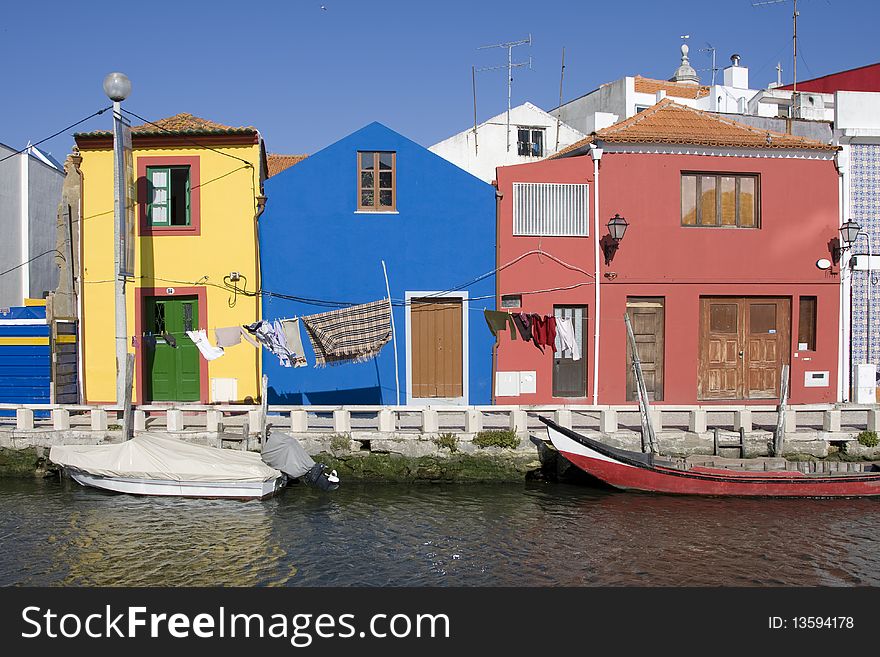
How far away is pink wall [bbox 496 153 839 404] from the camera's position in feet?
64.6

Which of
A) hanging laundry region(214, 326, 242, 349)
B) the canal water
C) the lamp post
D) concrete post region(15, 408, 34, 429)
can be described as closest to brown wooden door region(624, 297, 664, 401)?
the canal water

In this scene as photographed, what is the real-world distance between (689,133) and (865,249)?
5.52 metres

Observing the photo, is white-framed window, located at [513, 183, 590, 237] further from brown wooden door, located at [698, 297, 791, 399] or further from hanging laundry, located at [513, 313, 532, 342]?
brown wooden door, located at [698, 297, 791, 399]

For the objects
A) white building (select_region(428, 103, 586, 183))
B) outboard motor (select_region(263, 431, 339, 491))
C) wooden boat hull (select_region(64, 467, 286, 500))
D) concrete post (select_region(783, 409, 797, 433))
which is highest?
white building (select_region(428, 103, 586, 183))

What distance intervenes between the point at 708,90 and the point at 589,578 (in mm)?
36705

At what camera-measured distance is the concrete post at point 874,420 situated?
16.8 meters

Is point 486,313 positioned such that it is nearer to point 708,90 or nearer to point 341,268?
point 341,268

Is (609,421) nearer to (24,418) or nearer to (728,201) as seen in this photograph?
(728,201)

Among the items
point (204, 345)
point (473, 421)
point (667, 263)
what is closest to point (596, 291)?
point (667, 263)

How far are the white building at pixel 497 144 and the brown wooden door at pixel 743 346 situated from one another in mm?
13379

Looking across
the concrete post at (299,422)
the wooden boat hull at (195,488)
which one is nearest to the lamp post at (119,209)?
the wooden boat hull at (195,488)

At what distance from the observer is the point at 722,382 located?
20.2m

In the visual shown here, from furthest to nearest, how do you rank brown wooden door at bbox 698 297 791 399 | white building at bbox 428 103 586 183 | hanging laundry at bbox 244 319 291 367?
1. white building at bbox 428 103 586 183
2. brown wooden door at bbox 698 297 791 399
3. hanging laundry at bbox 244 319 291 367

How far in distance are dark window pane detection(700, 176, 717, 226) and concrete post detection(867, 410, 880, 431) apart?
19.9 feet
